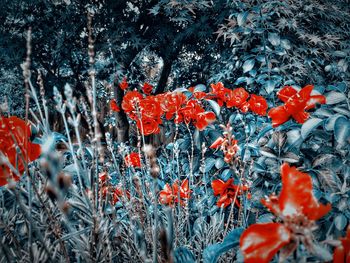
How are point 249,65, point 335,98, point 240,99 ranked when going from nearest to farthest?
point 335,98
point 240,99
point 249,65

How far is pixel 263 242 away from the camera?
348 mm

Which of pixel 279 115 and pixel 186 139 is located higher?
pixel 279 115

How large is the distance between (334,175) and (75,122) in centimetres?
63

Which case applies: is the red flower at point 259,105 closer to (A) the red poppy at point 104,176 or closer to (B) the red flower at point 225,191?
(B) the red flower at point 225,191

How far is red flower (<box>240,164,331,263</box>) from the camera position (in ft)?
1.10

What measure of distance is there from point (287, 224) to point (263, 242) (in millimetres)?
37

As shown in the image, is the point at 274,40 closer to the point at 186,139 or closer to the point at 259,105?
the point at 259,105

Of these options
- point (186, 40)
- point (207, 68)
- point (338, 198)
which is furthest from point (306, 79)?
point (338, 198)

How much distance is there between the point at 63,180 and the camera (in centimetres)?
33

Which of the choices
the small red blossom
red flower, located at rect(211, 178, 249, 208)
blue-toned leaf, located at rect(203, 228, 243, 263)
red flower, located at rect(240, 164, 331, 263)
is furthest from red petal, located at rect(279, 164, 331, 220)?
the small red blossom

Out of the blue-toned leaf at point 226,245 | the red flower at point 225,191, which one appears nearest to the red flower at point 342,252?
the blue-toned leaf at point 226,245

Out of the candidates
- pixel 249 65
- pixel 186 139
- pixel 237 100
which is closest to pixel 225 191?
pixel 186 139

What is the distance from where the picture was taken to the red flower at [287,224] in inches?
13.2

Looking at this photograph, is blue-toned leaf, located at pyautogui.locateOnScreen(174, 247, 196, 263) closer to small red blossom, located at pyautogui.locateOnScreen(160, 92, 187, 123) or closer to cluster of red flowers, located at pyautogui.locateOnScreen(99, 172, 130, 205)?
cluster of red flowers, located at pyautogui.locateOnScreen(99, 172, 130, 205)
